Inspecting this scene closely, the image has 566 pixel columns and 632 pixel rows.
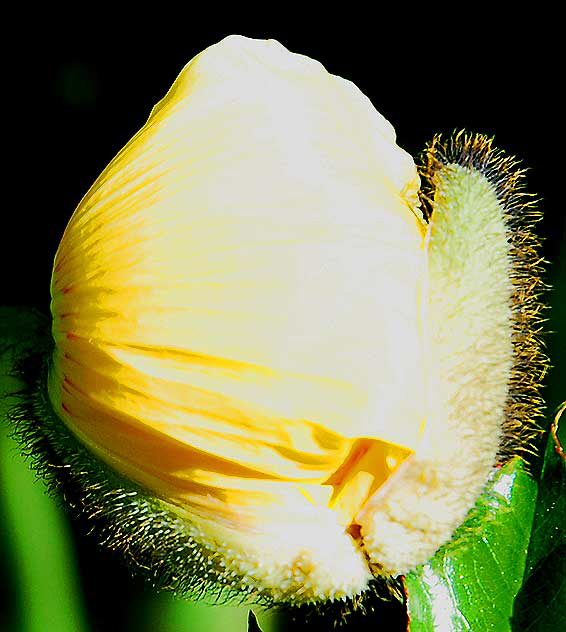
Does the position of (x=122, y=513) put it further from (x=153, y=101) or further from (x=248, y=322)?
(x=153, y=101)

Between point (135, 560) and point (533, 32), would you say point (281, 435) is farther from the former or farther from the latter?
point (533, 32)

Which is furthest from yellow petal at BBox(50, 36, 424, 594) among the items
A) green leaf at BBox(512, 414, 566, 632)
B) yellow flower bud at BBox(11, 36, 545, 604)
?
green leaf at BBox(512, 414, 566, 632)

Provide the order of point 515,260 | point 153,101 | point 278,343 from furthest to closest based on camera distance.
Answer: point 153,101
point 515,260
point 278,343

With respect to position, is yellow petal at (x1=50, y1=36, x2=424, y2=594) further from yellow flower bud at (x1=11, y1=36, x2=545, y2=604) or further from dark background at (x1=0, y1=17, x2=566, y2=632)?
dark background at (x1=0, y1=17, x2=566, y2=632)

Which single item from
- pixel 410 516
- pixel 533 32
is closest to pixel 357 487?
pixel 410 516

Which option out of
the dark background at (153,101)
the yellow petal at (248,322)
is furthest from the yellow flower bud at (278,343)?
the dark background at (153,101)

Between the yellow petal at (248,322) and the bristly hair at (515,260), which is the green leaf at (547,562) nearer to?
the bristly hair at (515,260)

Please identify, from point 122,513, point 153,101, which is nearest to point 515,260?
point 122,513
